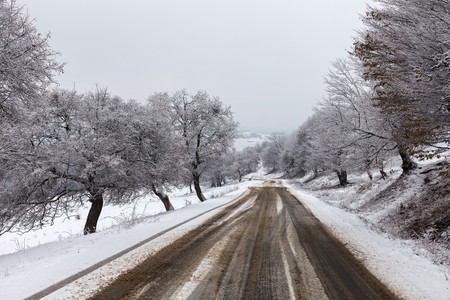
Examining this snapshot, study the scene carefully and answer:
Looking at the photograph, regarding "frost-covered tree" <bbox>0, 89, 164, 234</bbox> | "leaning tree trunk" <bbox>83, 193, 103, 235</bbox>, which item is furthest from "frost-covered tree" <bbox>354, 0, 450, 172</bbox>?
"leaning tree trunk" <bbox>83, 193, 103, 235</bbox>

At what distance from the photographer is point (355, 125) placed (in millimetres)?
18156

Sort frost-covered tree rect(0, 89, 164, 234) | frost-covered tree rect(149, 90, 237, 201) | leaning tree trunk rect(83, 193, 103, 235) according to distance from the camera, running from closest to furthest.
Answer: frost-covered tree rect(0, 89, 164, 234) → leaning tree trunk rect(83, 193, 103, 235) → frost-covered tree rect(149, 90, 237, 201)

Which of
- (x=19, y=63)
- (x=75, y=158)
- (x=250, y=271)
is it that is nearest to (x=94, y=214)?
(x=75, y=158)

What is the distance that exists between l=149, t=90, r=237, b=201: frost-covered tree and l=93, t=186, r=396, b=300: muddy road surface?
17702 mm

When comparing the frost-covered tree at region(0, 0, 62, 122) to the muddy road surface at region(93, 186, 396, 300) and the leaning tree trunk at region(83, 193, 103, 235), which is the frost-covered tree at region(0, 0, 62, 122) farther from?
the leaning tree trunk at region(83, 193, 103, 235)

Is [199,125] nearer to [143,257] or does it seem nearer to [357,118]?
[357,118]

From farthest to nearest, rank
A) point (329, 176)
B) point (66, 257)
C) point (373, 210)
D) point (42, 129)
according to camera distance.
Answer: point (329, 176)
point (373, 210)
point (42, 129)
point (66, 257)

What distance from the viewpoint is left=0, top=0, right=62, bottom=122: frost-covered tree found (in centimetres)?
787

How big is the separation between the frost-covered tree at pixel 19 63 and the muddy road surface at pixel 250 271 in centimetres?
571

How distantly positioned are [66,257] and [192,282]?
3709 millimetres

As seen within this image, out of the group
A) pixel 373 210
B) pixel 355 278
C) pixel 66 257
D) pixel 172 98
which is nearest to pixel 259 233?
pixel 355 278

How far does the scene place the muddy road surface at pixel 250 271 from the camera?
4973 millimetres

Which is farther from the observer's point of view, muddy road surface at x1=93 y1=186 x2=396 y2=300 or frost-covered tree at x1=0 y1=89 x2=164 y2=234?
frost-covered tree at x1=0 y1=89 x2=164 y2=234

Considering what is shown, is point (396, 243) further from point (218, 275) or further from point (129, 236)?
point (129, 236)
